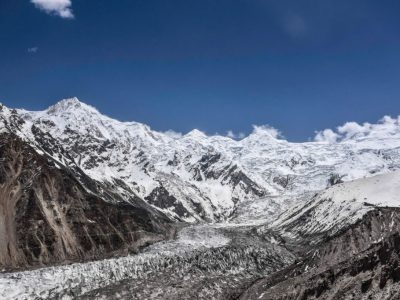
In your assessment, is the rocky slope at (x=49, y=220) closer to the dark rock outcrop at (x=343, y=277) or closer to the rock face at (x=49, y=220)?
the rock face at (x=49, y=220)

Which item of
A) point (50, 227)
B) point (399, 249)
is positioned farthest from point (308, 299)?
point (50, 227)

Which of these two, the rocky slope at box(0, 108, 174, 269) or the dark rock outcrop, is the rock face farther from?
the dark rock outcrop

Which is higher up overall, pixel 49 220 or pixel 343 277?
pixel 49 220

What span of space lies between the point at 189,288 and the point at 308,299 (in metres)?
32.7

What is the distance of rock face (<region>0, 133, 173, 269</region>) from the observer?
502ft

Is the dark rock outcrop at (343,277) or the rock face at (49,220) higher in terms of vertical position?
the rock face at (49,220)

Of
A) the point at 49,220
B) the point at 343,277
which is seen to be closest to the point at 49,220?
the point at 49,220

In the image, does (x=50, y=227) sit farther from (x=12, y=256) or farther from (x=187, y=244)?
(x=187, y=244)

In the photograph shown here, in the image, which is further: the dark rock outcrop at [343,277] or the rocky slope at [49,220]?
the rocky slope at [49,220]

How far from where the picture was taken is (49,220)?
538ft

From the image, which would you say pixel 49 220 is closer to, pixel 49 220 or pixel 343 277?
pixel 49 220

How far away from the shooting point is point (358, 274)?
99812 mm

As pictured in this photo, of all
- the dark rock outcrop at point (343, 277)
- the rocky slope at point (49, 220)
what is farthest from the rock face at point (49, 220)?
the dark rock outcrop at point (343, 277)

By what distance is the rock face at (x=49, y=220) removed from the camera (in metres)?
153
